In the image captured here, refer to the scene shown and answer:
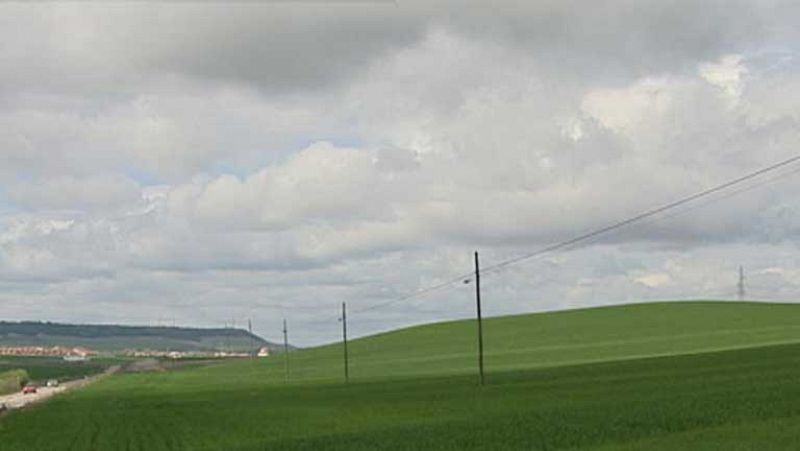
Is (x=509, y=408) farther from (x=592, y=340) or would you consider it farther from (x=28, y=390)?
(x=28, y=390)

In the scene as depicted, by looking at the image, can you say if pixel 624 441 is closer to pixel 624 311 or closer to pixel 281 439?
pixel 281 439

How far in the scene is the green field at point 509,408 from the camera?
48906 mm

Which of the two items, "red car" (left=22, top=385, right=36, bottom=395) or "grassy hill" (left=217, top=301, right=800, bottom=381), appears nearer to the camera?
"grassy hill" (left=217, top=301, right=800, bottom=381)

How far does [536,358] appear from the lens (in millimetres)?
151500

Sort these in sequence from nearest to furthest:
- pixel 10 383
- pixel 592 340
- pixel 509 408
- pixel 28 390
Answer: pixel 509 408
pixel 592 340
pixel 28 390
pixel 10 383

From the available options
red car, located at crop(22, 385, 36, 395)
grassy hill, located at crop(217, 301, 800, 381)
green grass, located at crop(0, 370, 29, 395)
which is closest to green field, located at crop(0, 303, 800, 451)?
grassy hill, located at crop(217, 301, 800, 381)

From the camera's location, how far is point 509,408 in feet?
231

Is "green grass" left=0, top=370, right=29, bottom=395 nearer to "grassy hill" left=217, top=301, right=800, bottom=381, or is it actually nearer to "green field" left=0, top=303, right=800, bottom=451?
"green field" left=0, top=303, right=800, bottom=451

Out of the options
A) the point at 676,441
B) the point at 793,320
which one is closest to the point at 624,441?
the point at 676,441

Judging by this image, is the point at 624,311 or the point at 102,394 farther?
the point at 624,311

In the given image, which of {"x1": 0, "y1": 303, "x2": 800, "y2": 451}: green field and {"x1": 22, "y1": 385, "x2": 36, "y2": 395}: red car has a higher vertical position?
{"x1": 0, "y1": 303, "x2": 800, "y2": 451}: green field

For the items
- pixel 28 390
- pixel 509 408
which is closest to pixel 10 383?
pixel 28 390

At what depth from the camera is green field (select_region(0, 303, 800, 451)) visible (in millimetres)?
48906

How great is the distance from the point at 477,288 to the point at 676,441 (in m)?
45.8
